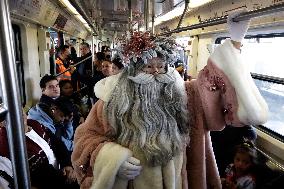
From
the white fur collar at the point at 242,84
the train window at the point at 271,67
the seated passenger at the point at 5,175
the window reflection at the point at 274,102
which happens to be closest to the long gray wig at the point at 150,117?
the white fur collar at the point at 242,84

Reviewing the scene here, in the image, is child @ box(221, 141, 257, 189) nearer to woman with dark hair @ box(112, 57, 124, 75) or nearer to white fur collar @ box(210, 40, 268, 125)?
white fur collar @ box(210, 40, 268, 125)

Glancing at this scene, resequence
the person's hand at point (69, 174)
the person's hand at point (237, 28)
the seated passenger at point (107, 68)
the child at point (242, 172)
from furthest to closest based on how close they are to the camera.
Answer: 1. the seated passenger at point (107, 68)
2. the person's hand at point (69, 174)
3. the child at point (242, 172)
4. the person's hand at point (237, 28)

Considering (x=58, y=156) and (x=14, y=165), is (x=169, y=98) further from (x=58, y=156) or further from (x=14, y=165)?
(x=58, y=156)

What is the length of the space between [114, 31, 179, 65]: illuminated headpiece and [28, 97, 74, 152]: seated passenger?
1.40 m

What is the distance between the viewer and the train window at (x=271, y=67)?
114 inches

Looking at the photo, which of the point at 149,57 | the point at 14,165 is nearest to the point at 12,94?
the point at 14,165

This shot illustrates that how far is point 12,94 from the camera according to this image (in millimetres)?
550

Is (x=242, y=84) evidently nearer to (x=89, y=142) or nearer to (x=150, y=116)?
(x=150, y=116)

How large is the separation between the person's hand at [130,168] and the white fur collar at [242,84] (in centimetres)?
57

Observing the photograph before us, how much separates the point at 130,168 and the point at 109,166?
0.12m

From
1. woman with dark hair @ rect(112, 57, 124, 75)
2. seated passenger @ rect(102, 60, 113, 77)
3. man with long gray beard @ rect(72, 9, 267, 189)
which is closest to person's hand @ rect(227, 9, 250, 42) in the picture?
man with long gray beard @ rect(72, 9, 267, 189)

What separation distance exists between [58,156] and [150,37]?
5.24 feet

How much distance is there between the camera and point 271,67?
3037mm

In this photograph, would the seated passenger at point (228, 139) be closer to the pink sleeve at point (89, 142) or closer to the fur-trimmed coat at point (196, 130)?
the fur-trimmed coat at point (196, 130)
